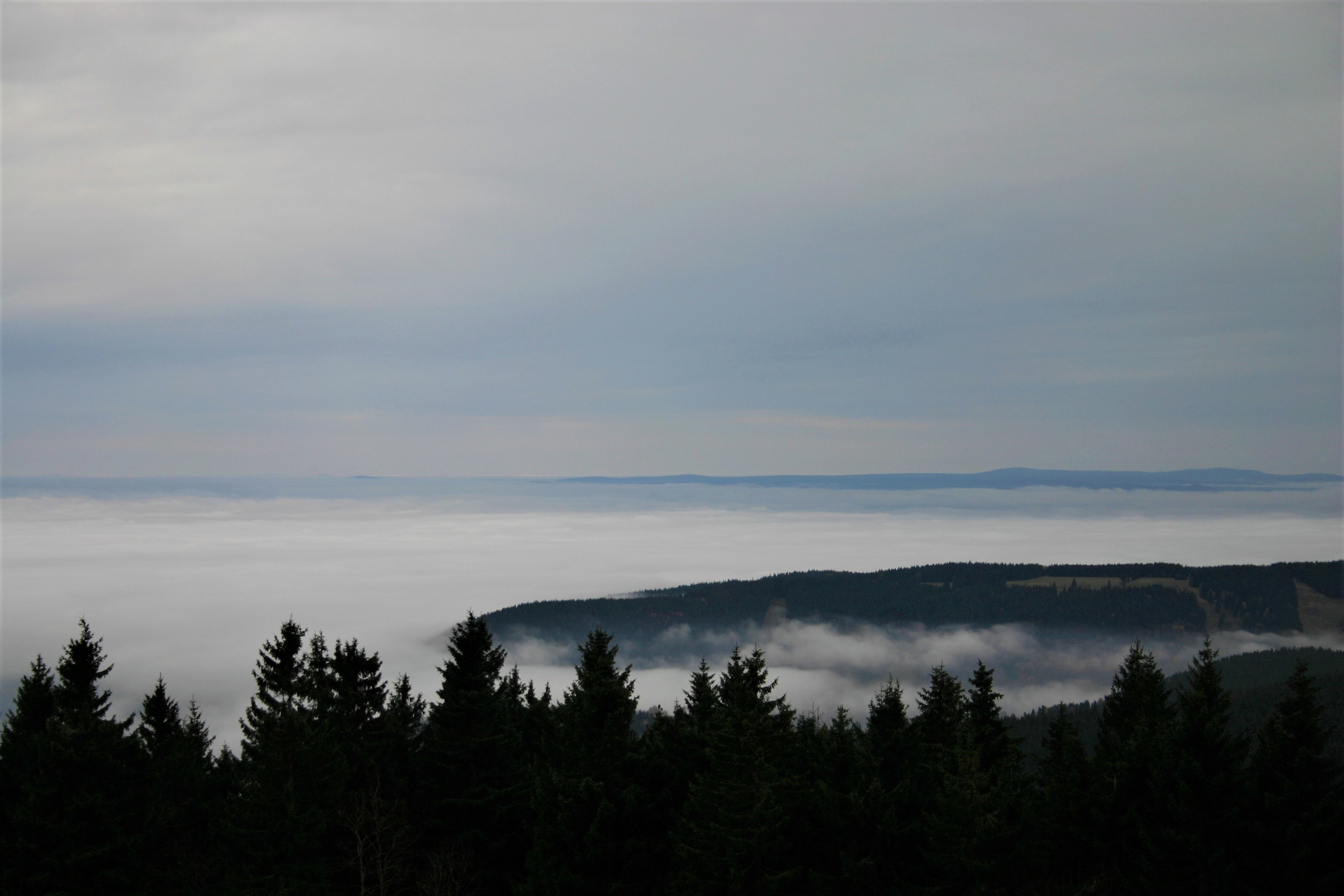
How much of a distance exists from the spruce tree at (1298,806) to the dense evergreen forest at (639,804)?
0.08 meters

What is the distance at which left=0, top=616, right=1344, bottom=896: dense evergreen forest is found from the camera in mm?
29781

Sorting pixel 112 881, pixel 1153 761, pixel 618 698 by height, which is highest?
pixel 618 698

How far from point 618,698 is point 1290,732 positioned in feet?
72.3

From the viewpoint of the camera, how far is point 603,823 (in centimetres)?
3142

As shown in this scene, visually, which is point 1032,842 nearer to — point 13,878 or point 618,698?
point 618,698

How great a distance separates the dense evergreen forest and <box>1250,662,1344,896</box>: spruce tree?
3.1 inches

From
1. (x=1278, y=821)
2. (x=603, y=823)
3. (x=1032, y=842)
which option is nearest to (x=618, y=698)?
(x=603, y=823)

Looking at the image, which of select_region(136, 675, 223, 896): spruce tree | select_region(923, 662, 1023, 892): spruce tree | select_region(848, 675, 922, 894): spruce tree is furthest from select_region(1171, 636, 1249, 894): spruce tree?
select_region(136, 675, 223, 896): spruce tree

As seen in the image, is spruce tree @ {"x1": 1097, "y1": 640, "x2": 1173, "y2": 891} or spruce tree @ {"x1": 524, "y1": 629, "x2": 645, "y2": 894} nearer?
spruce tree @ {"x1": 524, "y1": 629, "x2": 645, "y2": 894}

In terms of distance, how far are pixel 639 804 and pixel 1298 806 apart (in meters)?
21.0

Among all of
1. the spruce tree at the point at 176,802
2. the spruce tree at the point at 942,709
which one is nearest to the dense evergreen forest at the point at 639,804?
the spruce tree at the point at 176,802

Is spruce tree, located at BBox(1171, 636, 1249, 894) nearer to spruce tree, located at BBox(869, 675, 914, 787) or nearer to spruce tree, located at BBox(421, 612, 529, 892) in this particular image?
spruce tree, located at BBox(869, 675, 914, 787)

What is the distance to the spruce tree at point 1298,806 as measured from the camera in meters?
30.6

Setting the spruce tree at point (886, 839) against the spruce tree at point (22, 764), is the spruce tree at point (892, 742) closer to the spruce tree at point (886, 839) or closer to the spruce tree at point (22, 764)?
the spruce tree at point (886, 839)
